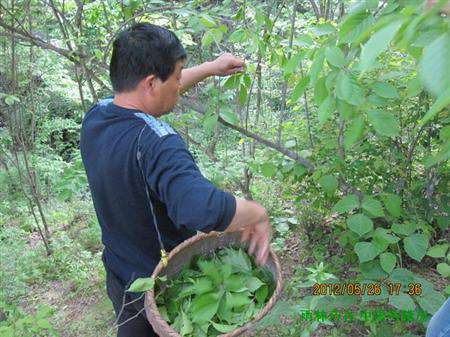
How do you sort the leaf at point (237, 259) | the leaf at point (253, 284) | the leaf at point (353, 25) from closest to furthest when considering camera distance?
the leaf at point (353, 25)
the leaf at point (253, 284)
the leaf at point (237, 259)

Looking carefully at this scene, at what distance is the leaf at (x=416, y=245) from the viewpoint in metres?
1.93

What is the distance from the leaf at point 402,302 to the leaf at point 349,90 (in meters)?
0.94

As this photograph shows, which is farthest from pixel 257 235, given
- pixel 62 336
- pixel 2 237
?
pixel 2 237

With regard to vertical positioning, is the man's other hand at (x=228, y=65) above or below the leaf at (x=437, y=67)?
below

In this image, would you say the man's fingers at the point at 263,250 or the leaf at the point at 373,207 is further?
the leaf at the point at 373,207

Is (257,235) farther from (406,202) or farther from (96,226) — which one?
(96,226)

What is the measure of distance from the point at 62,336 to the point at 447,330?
278 centimetres

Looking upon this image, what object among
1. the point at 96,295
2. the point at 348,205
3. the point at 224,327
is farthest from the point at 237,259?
the point at 96,295

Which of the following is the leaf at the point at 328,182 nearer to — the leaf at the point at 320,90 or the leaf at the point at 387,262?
the leaf at the point at 387,262

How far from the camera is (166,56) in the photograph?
5.76 feet

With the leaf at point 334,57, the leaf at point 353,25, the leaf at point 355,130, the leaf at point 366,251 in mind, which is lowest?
the leaf at point 366,251

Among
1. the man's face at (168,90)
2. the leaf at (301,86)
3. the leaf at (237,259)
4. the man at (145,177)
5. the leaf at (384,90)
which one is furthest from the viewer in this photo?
the leaf at (237,259)

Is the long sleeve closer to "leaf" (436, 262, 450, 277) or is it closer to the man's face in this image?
the man's face

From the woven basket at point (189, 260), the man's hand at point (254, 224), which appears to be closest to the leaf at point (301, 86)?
the man's hand at point (254, 224)
